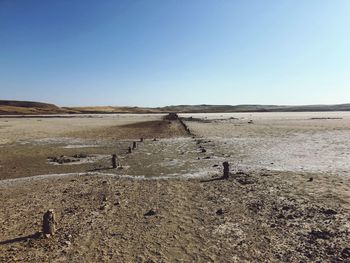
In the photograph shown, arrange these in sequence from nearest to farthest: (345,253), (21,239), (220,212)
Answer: (345,253) → (21,239) → (220,212)

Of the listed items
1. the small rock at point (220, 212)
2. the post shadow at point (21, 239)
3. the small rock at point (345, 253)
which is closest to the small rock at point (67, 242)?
the post shadow at point (21, 239)

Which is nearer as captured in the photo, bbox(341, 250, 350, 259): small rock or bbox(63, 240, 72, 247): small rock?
bbox(341, 250, 350, 259): small rock

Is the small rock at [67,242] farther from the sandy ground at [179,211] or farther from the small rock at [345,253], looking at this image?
the small rock at [345,253]

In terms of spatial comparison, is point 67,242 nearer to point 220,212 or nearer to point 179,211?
point 179,211

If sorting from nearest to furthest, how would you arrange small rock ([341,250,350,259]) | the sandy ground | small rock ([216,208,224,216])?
small rock ([341,250,350,259])
the sandy ground
small rock ([216,208,224,216])

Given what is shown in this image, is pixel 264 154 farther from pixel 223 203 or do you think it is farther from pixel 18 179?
pixel 18 179

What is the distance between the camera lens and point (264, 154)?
77.4 ft

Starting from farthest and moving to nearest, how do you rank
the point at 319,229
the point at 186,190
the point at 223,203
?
1. the point at 186,190
2. the point at 223,203
3. the point at 319,229

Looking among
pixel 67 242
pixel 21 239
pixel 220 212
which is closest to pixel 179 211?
pixel 220 212

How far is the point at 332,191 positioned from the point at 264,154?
35.7 feet

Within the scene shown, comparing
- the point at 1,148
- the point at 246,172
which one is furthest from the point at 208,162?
the point at 1,148

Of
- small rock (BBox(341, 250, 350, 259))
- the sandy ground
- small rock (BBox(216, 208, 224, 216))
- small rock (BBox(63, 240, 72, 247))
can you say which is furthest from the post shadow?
small rock (BBox(341, 250, 350, 259))

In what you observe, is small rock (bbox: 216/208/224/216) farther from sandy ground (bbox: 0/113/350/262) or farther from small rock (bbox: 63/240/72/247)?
small rock (bbox: 63/240/72/247)

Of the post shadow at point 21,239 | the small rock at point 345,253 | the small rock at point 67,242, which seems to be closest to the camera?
the small rock at point 345,253
